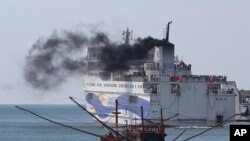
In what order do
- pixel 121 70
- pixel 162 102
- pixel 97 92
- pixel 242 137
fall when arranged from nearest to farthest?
pixel 242 137 → pixel 162 102 → pixel 121 70 → pixel 97 92

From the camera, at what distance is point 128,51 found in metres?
100

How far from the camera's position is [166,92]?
96750 millimetres

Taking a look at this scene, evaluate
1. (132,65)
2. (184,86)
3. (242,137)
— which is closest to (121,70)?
(132,65)

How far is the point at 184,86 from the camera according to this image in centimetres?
9750

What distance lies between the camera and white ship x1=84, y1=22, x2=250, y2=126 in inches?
3809

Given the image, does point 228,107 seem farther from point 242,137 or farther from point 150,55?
point 242,137

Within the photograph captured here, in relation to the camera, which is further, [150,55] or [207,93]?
[150,55]

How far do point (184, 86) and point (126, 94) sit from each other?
7.03 m

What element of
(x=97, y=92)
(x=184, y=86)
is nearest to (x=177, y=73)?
(x=184, y=86)

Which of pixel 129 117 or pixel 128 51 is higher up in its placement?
pixel 128 51

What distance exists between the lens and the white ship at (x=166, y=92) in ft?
317

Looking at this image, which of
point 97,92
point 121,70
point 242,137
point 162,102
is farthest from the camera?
point 97,92

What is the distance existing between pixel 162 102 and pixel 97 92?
1555 cm

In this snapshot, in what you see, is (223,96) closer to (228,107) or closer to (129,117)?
(228,107)
